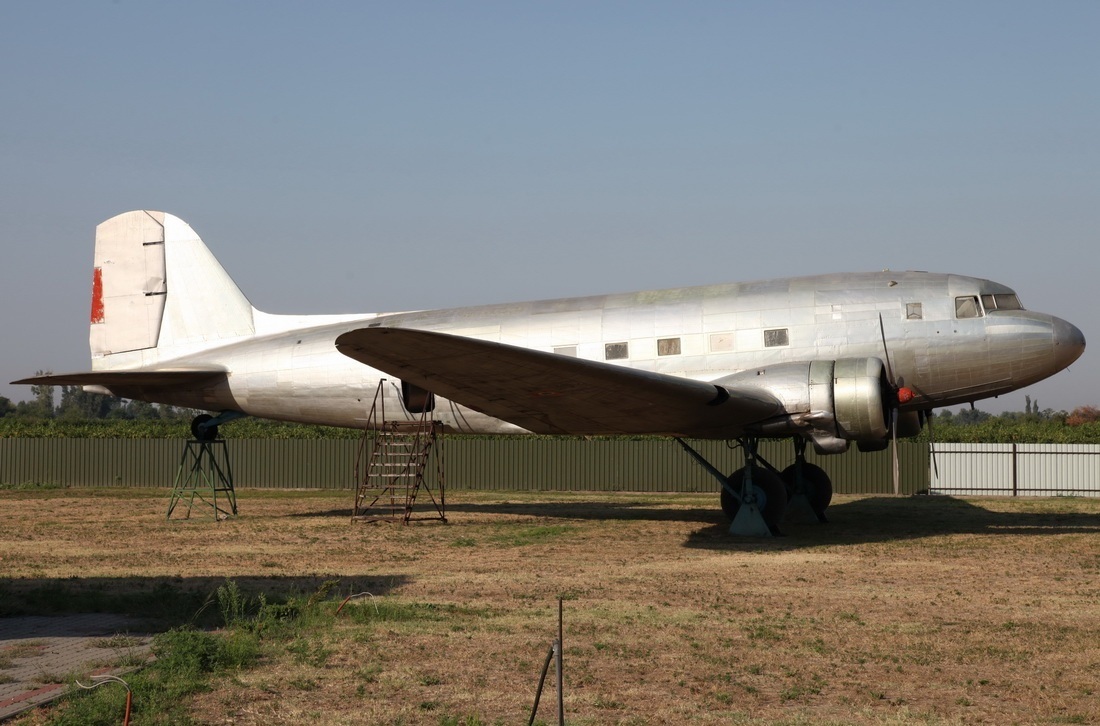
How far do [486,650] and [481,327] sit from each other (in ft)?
38.6

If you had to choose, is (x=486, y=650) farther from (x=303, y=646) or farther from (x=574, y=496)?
(x=574, y=496)

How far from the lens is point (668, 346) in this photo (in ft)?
59.7

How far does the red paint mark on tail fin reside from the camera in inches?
883

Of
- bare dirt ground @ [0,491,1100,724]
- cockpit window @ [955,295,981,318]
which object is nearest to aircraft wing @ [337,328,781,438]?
bare dirt ground @ [0,491,1100,724]

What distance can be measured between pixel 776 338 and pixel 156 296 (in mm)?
13453

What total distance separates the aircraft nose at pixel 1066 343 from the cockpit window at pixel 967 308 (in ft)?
4.21

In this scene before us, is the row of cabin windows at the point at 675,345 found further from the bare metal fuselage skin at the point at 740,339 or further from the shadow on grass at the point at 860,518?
the shadow on grass at the point at 860,518

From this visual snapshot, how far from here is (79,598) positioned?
1049 centimetres

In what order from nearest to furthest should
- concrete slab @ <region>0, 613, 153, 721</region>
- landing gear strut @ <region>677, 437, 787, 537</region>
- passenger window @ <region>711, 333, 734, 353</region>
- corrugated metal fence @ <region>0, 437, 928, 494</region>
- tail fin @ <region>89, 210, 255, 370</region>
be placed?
concrete slab @ <region>0, 613, 153, 721</region>
landing gear strut @ <region>677, 437, 787, 537</region>
passenger window @ <region>711, 333, 734, 353</region>
tail fin @ <region>89, 210, 255, 370</region>
corrugated metal fence @ <region>0, 437, 928, 494</region>

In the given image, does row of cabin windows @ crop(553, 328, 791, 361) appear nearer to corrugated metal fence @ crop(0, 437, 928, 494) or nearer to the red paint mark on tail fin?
the red paint mark on tail fin

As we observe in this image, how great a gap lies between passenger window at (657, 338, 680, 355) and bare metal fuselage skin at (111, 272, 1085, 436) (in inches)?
0.9

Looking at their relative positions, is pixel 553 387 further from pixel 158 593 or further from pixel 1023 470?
pixel 1023 470

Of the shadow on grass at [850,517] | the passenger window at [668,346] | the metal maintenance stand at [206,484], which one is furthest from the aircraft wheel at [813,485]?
the metal maintenance stand at [206,484]

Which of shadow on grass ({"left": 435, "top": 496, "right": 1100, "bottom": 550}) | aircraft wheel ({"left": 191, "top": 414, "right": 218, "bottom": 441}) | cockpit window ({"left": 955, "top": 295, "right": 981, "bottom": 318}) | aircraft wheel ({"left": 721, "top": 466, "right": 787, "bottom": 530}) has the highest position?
cockpit window ({"left": 955, "top": 295, "right": 981, "bottom": 318})
